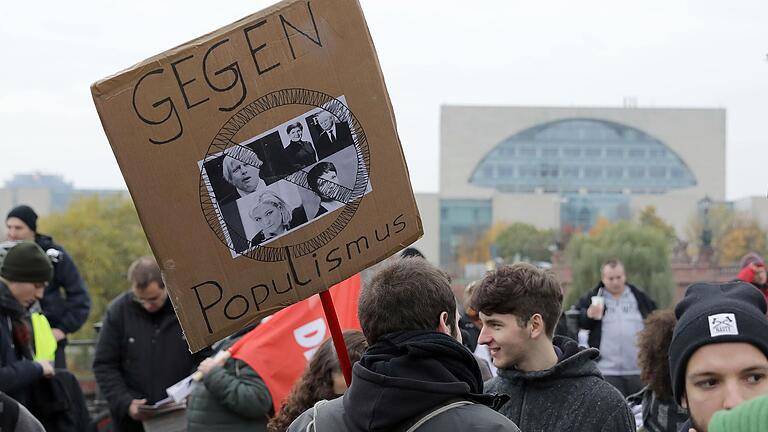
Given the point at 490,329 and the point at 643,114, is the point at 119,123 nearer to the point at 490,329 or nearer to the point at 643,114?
the point at 490,329

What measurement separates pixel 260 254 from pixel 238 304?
16 cm

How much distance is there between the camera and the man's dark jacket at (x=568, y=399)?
385 cm

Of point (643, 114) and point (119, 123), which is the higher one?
point (119, 123)

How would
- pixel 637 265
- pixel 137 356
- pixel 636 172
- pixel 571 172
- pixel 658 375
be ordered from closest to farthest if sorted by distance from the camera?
pixel 658 375, pixel 137 356, pixel 637 265, pixel 636 172, pixel 571 172

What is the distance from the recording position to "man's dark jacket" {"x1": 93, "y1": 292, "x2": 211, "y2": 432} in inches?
292

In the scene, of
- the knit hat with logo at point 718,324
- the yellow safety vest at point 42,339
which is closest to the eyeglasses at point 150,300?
the yellow safety vest at point 42,339

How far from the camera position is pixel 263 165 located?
321 centimetres

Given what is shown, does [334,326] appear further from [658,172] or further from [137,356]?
[658,172]

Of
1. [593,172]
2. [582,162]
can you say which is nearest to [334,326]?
[582,162]

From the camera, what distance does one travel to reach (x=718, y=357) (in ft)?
8.93

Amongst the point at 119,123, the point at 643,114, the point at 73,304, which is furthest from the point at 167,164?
the point at 643,114

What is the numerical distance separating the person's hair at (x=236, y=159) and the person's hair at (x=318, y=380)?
1507 millimetres

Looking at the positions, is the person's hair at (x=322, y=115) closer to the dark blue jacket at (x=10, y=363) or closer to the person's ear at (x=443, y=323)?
the person's ear at (x=443, y=323)

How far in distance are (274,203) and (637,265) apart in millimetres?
59739
